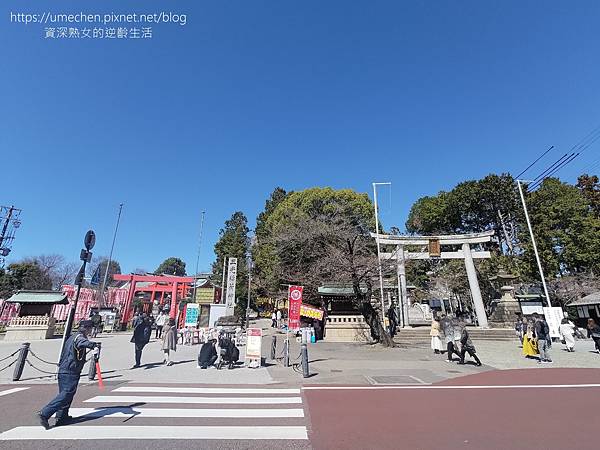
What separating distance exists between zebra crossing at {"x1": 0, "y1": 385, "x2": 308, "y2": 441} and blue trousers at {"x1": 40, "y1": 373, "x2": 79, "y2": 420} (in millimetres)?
257

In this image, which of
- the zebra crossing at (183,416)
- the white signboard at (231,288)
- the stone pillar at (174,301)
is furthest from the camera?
the stone pillar at (174,301)

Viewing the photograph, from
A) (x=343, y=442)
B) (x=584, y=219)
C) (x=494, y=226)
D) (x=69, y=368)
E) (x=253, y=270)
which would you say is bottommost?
(x=343, y=442)

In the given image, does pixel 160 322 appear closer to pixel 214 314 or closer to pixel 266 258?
→ pixel 214 314

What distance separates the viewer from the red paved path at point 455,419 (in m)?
4.61

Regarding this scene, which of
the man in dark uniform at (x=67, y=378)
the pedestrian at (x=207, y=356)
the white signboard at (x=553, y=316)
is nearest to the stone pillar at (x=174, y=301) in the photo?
the pedestrian at (x=207, y=356)

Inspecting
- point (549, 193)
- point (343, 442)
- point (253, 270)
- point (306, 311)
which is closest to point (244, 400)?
point (343, 442)

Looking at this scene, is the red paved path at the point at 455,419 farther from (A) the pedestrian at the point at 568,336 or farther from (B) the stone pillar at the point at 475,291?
(B) the stone pillar at the point at 475,291

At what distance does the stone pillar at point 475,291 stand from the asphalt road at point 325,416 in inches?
539

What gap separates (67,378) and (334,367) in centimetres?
817

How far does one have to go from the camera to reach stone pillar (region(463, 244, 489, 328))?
2147cm

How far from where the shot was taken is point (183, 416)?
5711 millimetres

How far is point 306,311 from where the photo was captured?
21516mm

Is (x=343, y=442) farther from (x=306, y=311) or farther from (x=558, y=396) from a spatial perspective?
(x=306, y=311)

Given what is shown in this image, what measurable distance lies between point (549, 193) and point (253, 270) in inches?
1331
